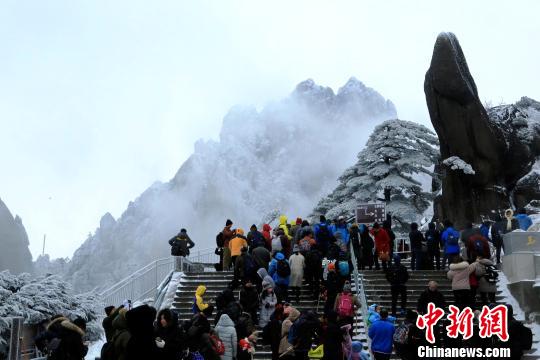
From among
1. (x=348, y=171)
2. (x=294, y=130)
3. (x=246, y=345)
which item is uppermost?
(x=294, y=130)

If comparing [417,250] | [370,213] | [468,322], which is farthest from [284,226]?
[468,322]

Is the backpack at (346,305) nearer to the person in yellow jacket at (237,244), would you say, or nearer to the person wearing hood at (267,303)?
the person wearing hood at (267,303)

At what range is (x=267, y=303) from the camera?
17281mm

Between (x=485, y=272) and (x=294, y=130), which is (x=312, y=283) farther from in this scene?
(x=294, y=130)

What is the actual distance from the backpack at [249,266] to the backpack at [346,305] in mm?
3713

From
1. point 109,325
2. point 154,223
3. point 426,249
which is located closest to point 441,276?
point 426,249

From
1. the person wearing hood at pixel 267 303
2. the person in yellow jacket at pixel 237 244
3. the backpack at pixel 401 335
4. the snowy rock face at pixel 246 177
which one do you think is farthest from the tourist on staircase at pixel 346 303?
the snowy rock face at pixel 246 177

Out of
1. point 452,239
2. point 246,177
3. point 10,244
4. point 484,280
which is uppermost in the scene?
point 246,177

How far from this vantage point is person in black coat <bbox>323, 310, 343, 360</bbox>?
12.7m

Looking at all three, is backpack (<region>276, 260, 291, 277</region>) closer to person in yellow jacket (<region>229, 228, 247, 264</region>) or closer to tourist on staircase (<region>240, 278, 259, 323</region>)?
tourist on staircase (<region>240, 278, 259, 323</region>)

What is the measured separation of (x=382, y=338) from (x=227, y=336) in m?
2.88

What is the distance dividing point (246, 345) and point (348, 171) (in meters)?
26.2

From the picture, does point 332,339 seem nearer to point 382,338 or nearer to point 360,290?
point 382,338

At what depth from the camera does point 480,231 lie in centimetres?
2077
